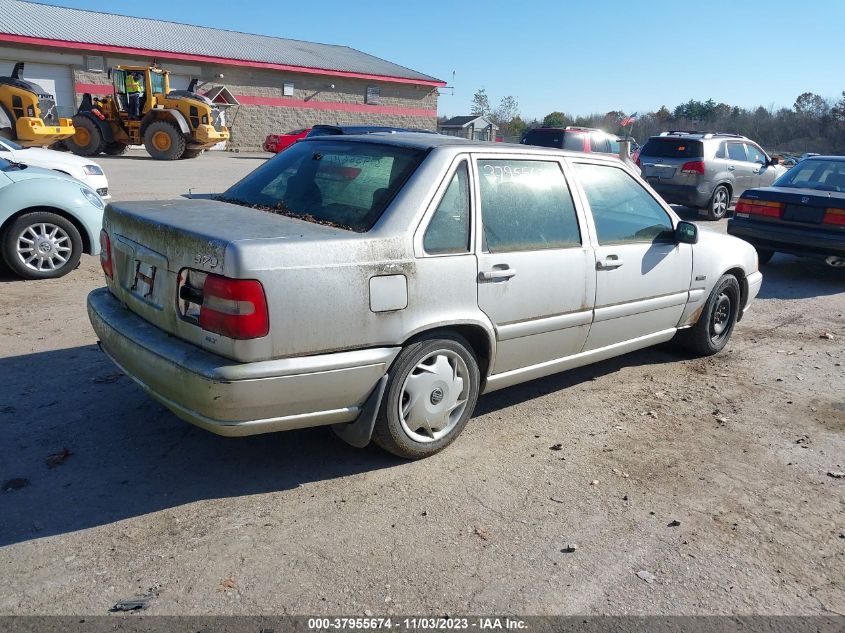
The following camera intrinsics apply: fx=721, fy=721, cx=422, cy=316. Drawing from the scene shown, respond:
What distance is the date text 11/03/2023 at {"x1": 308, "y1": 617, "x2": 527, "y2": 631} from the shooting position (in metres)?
2.60

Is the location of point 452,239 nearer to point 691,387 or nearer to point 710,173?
point 691,387

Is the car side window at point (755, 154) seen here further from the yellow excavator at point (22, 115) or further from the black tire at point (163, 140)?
the yellow excavator at point (22, 115)

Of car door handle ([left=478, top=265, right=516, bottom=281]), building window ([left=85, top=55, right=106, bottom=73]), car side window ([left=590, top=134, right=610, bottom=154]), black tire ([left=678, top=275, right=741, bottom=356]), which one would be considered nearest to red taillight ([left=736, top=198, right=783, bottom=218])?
black tire ([left=678, top=275, right=741, bottom=356])

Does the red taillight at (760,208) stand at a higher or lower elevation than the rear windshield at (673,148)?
lower

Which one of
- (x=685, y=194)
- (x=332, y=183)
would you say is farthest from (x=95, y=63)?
(x=332, y=183)

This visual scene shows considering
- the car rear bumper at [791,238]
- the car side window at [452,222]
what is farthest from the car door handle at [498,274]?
the car rear bumper at [791,238]

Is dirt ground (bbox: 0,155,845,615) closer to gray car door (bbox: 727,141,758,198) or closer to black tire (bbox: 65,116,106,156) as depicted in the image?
gray car door (bbox: 727,141,758,198)

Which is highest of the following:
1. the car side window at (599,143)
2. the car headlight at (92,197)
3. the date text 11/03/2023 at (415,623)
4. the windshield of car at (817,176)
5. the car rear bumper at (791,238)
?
the car side window at (599,143)

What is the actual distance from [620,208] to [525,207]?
100 cm

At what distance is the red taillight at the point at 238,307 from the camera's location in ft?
10.1

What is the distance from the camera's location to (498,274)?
155 inches

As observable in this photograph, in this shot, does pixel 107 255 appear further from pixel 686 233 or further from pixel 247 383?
pixel 686 233

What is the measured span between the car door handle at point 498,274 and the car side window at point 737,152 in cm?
1321

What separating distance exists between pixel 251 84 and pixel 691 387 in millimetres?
36094
